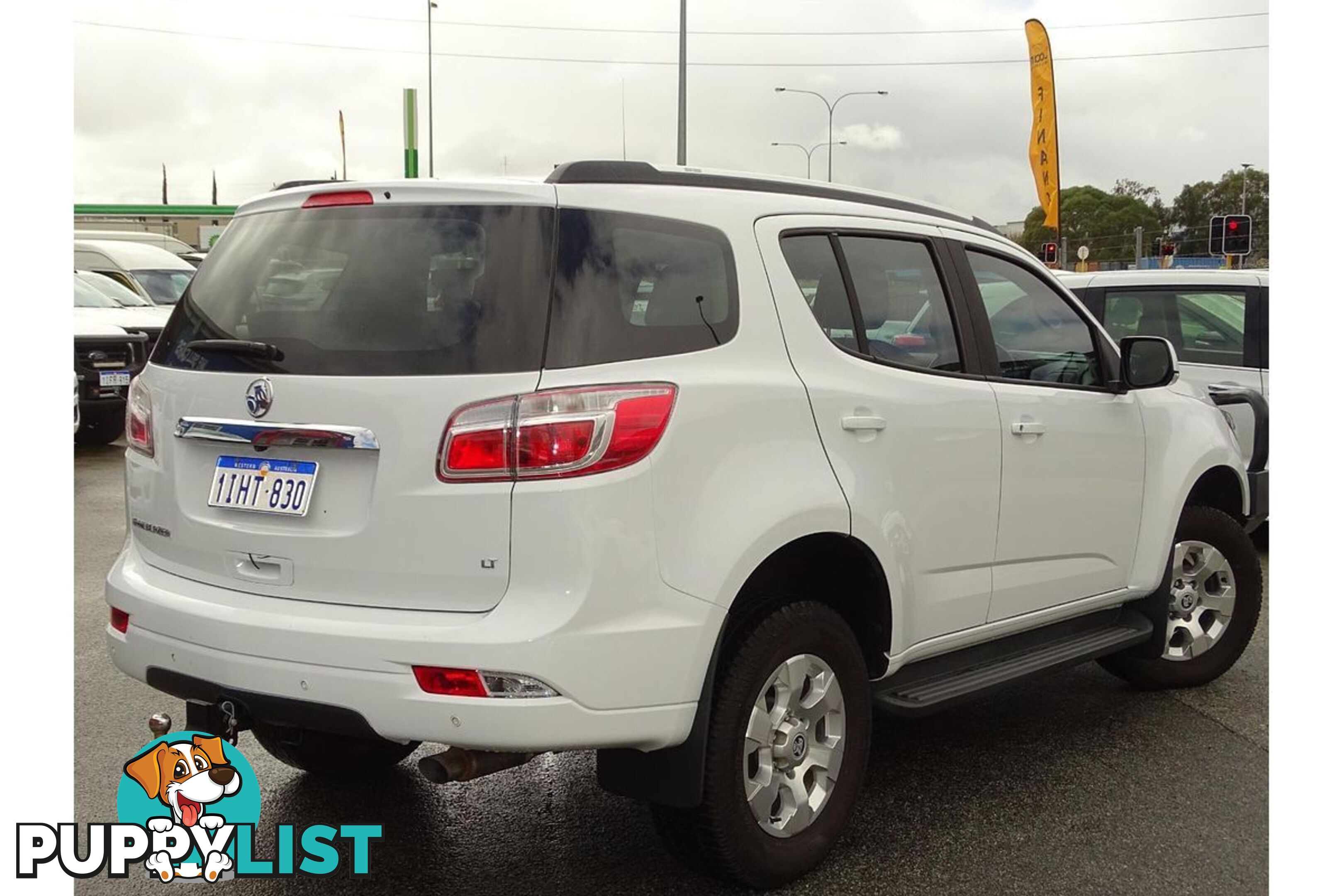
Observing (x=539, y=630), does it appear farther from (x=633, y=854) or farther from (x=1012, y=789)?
(x=1012, y=789)

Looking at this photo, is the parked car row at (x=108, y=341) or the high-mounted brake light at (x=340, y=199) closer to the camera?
the high-mounted brake light at (x=340, y=199)

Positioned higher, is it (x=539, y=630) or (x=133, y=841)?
→ (x=539, y=630)

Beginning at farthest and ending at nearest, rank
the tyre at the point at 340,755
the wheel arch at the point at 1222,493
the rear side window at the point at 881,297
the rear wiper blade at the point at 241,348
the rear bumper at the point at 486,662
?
the wheel arch at the point at 1222,493 → the tyre at the point at 340,755 → the rear side window at the point at 881,297 → the rear wiper blade at the point at 241,348 → the rear bumper at the point at 486,662

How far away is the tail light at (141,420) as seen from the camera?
3.71 m

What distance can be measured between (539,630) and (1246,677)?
13.0ft

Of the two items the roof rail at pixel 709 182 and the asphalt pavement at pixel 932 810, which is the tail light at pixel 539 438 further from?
the asphalt pavement at pixel 932 810

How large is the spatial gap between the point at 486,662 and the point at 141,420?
A: 1.42 metres

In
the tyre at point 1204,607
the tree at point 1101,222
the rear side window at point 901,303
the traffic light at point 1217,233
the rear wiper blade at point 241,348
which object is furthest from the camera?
the tree at point 1101,222

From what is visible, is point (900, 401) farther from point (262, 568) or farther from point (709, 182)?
point (262, 568)

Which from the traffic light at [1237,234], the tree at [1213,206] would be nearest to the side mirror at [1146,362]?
the traffic light at [1237,234]

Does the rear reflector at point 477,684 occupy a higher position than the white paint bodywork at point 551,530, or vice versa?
the white paint bodywork at point 551,530

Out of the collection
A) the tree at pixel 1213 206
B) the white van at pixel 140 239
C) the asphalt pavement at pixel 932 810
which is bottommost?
the asphalt pavement at pixel 932 810

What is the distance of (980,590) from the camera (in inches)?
170

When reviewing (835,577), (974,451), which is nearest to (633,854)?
(835,577)
